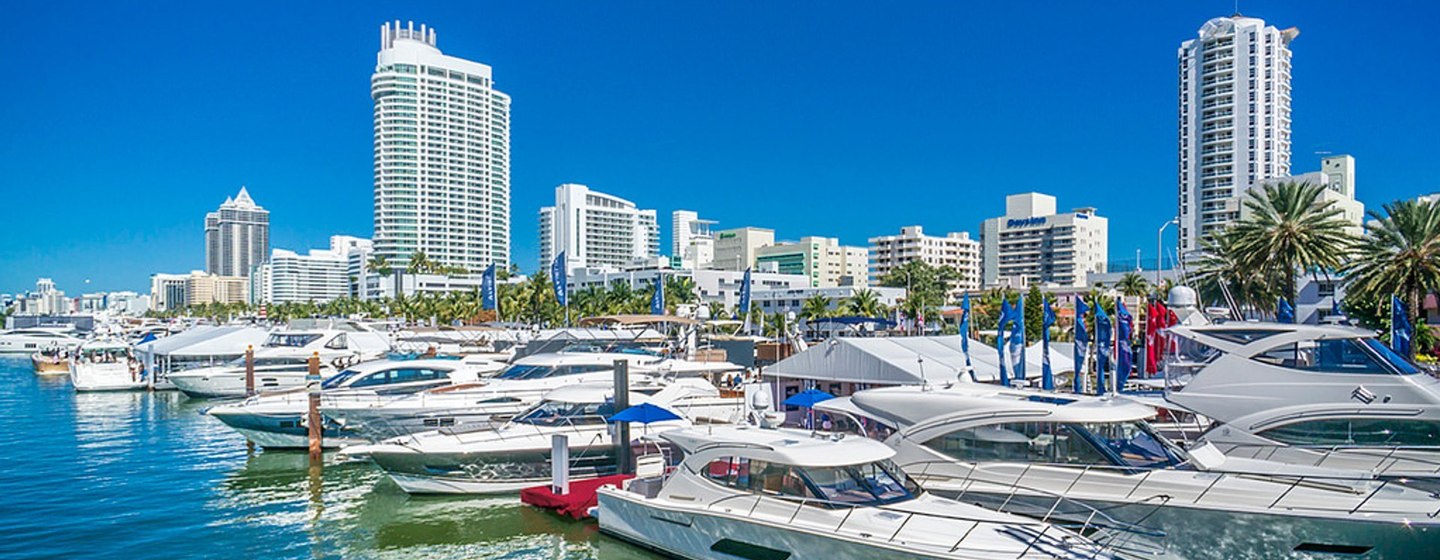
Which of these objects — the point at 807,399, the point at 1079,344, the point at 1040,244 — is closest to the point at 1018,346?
the point at 1079,344

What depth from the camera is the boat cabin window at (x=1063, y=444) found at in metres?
16.3

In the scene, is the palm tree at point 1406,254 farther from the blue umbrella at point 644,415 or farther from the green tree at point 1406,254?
the blue umbrella at point 644,415

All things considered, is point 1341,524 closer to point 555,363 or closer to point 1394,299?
point 1394,299

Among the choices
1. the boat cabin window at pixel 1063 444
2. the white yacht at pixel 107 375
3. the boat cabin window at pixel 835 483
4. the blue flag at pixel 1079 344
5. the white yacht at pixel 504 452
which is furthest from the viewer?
the white yacht at pixel 107 375

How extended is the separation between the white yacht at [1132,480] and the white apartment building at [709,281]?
119662 millimetres

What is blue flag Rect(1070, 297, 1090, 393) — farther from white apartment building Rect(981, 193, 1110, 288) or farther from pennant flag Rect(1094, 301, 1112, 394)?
white apartment building Rect(981, 193, 1110, 288)

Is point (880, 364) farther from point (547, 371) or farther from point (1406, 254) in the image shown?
point (1406, 254)

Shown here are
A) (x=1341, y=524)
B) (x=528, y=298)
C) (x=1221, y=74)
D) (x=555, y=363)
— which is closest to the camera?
(x=1341, y=524)

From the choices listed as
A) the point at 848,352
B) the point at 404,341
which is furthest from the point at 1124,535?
the point at 404,341

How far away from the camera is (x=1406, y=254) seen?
34.8 m

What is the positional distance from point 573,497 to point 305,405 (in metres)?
14.9

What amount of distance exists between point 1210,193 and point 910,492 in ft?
496

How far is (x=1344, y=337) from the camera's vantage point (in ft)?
62.1

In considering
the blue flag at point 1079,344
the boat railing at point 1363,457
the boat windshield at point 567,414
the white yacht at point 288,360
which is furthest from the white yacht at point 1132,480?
the white yacht at point 288,360
